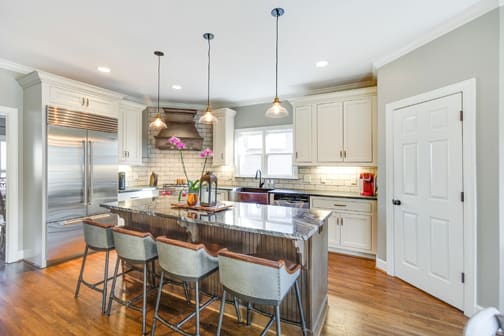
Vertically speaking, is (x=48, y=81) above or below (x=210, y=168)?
above

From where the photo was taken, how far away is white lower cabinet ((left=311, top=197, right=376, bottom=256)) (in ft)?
12.0

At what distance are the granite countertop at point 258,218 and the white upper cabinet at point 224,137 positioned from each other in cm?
286

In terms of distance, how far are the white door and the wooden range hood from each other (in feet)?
12.3

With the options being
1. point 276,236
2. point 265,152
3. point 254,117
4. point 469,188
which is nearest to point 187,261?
point 276,236

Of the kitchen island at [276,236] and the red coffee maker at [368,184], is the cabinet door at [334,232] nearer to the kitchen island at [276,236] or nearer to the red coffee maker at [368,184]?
the red coffee maker at [368,184]

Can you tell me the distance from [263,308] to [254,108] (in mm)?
Result: 4039

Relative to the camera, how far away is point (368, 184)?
392 centimetres

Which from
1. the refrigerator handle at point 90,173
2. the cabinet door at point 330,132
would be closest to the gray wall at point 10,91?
the refrigerator handle at point 90,173

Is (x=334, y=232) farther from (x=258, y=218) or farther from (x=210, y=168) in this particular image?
(x=210, y=168)

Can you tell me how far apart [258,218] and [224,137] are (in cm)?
352

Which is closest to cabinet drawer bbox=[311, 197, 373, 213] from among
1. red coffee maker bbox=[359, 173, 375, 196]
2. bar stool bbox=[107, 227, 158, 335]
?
red coffee maker bbox=[359, 173, 375, 196]

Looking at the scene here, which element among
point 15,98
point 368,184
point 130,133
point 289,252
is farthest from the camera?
point 130,133

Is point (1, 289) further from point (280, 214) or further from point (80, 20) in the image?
point (280, 214)

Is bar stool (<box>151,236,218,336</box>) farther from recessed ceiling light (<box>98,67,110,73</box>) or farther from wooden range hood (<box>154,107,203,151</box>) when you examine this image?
wooden range hood (<box>154,107,203,151</box>)
